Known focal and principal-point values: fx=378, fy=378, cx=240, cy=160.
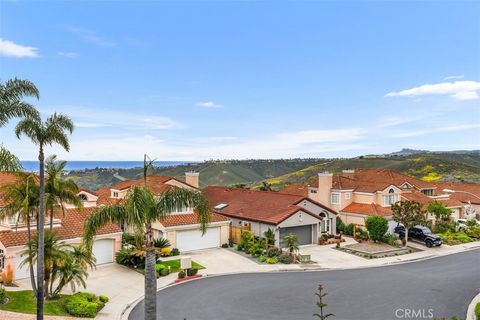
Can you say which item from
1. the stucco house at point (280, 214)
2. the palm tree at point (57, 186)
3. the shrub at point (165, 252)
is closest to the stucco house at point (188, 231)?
the shrub at point (165, 252)

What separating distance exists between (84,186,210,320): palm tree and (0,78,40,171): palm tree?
4922mm

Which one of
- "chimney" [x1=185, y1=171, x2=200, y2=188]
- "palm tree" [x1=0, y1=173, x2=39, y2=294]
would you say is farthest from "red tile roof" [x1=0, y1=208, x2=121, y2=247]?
"chimney" [x1=185, y1=171, x2=200, y2=188]

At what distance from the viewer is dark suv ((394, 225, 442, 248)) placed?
38900 millimetres

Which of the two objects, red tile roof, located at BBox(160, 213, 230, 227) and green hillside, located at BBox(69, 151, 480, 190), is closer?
red tile roof, located at BBox(160, 213, 230, 227)

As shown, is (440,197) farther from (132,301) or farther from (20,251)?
(20,251)

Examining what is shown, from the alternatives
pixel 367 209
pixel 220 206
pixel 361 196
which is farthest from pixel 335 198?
pixel 220 206

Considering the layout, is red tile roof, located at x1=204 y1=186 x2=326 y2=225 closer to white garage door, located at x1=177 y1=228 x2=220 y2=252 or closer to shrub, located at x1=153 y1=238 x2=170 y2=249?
white garage door, located at x1=177 y1=228 x2=220 y2=252

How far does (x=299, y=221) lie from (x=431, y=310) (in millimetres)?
17740

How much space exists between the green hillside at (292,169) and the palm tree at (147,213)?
2760 inches

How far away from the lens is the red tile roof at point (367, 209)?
4341 centimetres

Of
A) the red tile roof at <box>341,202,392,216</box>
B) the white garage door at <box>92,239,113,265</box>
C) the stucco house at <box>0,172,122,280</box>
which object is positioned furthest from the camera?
the red tile roof at <box>341,202,392,216</box>

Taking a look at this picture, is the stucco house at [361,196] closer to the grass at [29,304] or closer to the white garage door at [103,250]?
the white garage door at [103,250]

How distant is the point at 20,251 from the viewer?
25422 mm

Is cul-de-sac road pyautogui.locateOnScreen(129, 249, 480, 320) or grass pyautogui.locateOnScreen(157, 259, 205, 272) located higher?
grass pyautogui.locateOnScreen(157, 259, 205, 272)
